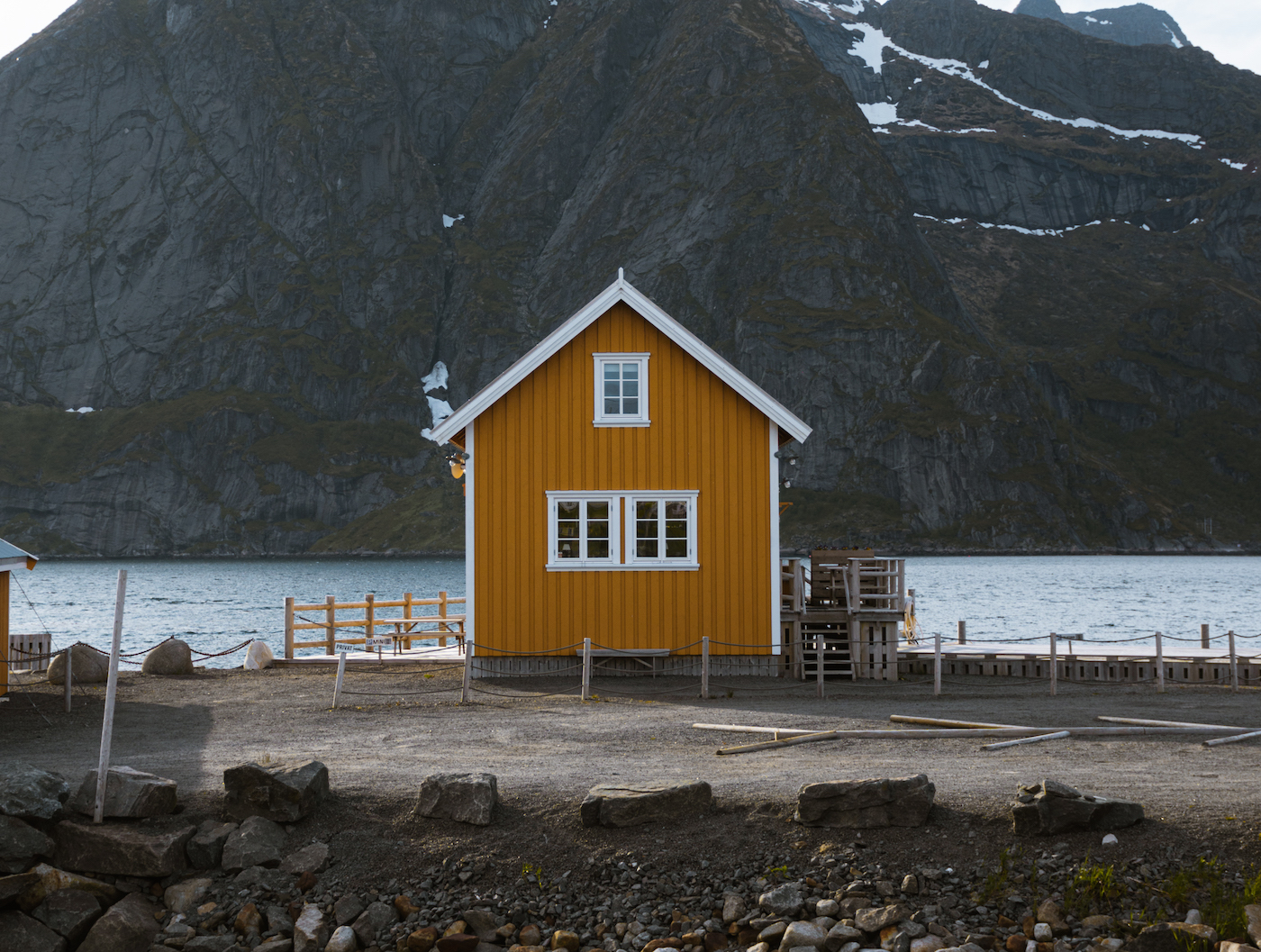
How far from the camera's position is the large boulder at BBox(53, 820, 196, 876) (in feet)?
35.8

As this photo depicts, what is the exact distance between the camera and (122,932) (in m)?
10.2

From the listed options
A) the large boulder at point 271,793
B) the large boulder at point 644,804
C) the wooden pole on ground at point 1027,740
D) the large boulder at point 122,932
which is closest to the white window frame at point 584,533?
the wooden pole on ground at point 1027,740

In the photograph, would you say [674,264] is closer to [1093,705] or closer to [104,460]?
[104,460]

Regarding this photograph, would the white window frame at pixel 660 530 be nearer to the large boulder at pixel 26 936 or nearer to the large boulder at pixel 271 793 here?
the large boulder at pixel 271 793

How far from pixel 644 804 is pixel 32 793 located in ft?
20.0

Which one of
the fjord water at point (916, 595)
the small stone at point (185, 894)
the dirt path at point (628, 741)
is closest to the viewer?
the small stone at point (185, 894)

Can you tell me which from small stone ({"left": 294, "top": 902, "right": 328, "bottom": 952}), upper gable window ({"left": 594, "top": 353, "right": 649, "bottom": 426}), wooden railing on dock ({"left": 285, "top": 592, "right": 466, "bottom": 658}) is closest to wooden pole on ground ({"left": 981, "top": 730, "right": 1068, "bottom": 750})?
small stone ({"left": 294, "top": 902, "right": 328, "bottom": 952})

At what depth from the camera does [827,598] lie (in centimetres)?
2605

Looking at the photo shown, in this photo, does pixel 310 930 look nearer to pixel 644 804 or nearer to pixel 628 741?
pixel 644 804

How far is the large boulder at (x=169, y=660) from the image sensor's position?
82.3 feet

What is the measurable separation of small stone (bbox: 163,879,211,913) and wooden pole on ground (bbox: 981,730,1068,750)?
8.99 m

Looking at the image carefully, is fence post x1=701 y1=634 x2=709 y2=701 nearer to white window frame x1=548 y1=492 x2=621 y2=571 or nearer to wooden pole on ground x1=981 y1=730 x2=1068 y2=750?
white window frame x1=548 y1=492 x2=621 y2=571

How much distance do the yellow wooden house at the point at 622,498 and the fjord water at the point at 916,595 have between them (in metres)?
0.91

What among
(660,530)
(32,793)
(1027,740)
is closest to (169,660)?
(660,530)
